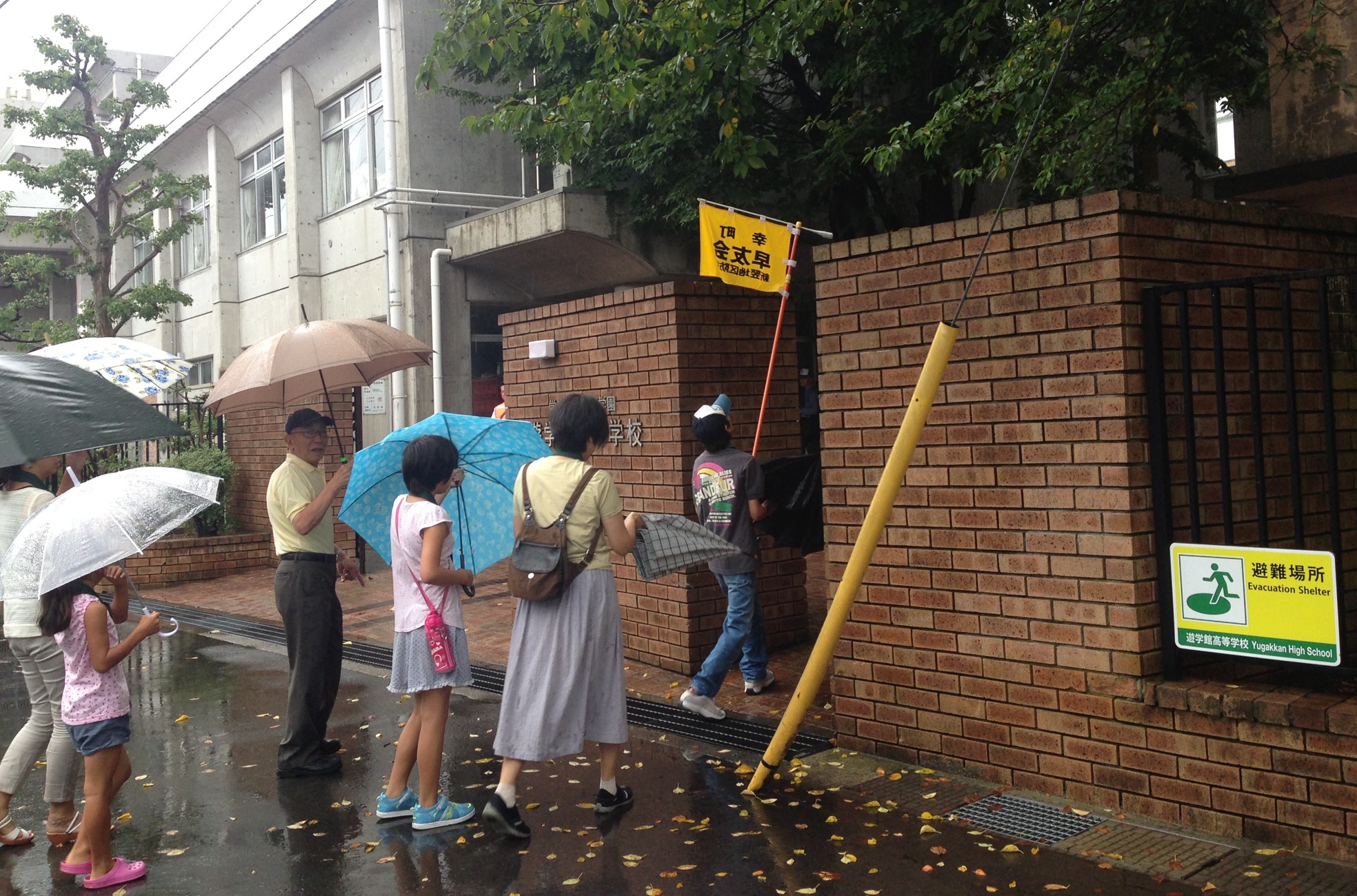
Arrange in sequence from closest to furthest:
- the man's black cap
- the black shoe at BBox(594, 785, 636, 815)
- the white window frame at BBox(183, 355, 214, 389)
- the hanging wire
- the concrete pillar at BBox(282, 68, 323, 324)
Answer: the hanging wire → the black shoe at BBox(594, 785, 636, 815) → the man's black cap → the concrete pillar at BBox(282, 68, 323, 324) → the white window frame at BBox(183, 355, 214, 389)

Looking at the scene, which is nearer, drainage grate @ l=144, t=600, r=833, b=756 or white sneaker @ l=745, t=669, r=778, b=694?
drainage grate @ l=144, t=600, r=833, b=756

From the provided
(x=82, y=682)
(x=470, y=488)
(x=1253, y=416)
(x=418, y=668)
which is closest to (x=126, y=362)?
(x=470, y=488)

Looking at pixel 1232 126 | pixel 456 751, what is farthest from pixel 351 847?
pixel 1232 126

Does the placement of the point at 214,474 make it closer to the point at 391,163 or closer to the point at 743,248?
the point at 391,163

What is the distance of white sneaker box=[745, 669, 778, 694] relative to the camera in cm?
709

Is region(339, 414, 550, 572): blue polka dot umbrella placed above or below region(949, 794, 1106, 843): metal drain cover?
above

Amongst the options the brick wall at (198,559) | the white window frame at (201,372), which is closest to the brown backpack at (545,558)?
the brick wall at (198,559)

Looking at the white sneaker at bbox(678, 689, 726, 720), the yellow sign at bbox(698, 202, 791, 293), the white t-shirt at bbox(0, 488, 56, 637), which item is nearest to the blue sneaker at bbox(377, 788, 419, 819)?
the white t-shirt at bbox(0, 488, 56, 637)

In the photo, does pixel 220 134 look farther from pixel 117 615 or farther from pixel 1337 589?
pixel 1337 589

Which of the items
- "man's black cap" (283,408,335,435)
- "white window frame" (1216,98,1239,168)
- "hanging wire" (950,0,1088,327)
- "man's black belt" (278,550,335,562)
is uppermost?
"white window frame" (1216,98,1239,168)

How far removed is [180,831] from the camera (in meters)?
5.27

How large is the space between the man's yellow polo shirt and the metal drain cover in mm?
3551

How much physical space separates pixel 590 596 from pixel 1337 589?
9.55 ft

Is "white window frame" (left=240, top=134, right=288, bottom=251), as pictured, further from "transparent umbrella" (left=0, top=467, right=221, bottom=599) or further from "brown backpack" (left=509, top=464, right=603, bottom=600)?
"brown backpack" (left=509, top=464, right=603, bottom=600)
